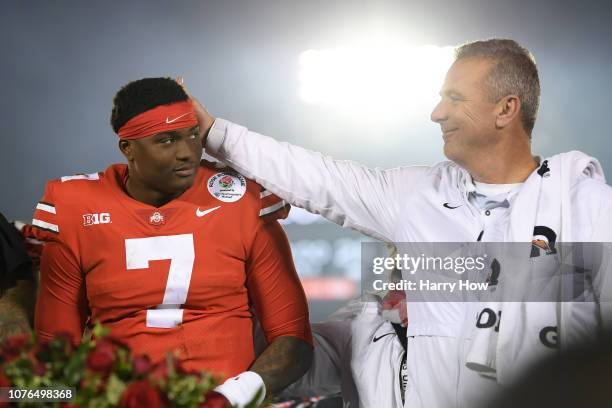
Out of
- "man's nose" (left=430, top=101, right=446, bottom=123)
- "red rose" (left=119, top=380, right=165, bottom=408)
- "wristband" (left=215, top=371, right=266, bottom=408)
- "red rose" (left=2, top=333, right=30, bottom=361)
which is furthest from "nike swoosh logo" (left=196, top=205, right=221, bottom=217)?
"red rose" (left=119, top=380, right=165, bottom=408)

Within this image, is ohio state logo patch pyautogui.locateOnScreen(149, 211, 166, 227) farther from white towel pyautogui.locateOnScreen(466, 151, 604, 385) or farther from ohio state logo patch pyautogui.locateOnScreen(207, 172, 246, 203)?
white towel pyautogui.locateOnScreen(466, 151, 604, 385)

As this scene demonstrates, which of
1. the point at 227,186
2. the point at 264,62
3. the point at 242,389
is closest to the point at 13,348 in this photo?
the point at 242,389

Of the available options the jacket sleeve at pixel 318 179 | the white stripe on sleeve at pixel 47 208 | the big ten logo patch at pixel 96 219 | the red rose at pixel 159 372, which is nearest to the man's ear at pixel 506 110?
the jacket sleeve at pixel 318 179

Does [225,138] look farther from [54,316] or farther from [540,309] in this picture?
[540,309]

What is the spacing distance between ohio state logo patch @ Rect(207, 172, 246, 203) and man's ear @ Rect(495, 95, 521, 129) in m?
0.66

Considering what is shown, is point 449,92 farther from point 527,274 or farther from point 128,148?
point 128,148

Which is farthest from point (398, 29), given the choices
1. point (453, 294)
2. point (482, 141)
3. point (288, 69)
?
point (453, 294)

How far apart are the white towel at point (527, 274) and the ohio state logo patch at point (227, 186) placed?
2.18 feet

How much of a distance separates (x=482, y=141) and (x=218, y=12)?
168 centimetres

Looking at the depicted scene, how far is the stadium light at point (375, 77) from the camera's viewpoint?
3.45 m

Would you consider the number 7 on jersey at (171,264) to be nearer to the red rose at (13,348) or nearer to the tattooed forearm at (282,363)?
the tattooed forearm at (282,363)

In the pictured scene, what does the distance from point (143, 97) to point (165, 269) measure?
0.41 m

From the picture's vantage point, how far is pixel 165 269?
1.94 metres

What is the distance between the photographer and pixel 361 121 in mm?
3727
